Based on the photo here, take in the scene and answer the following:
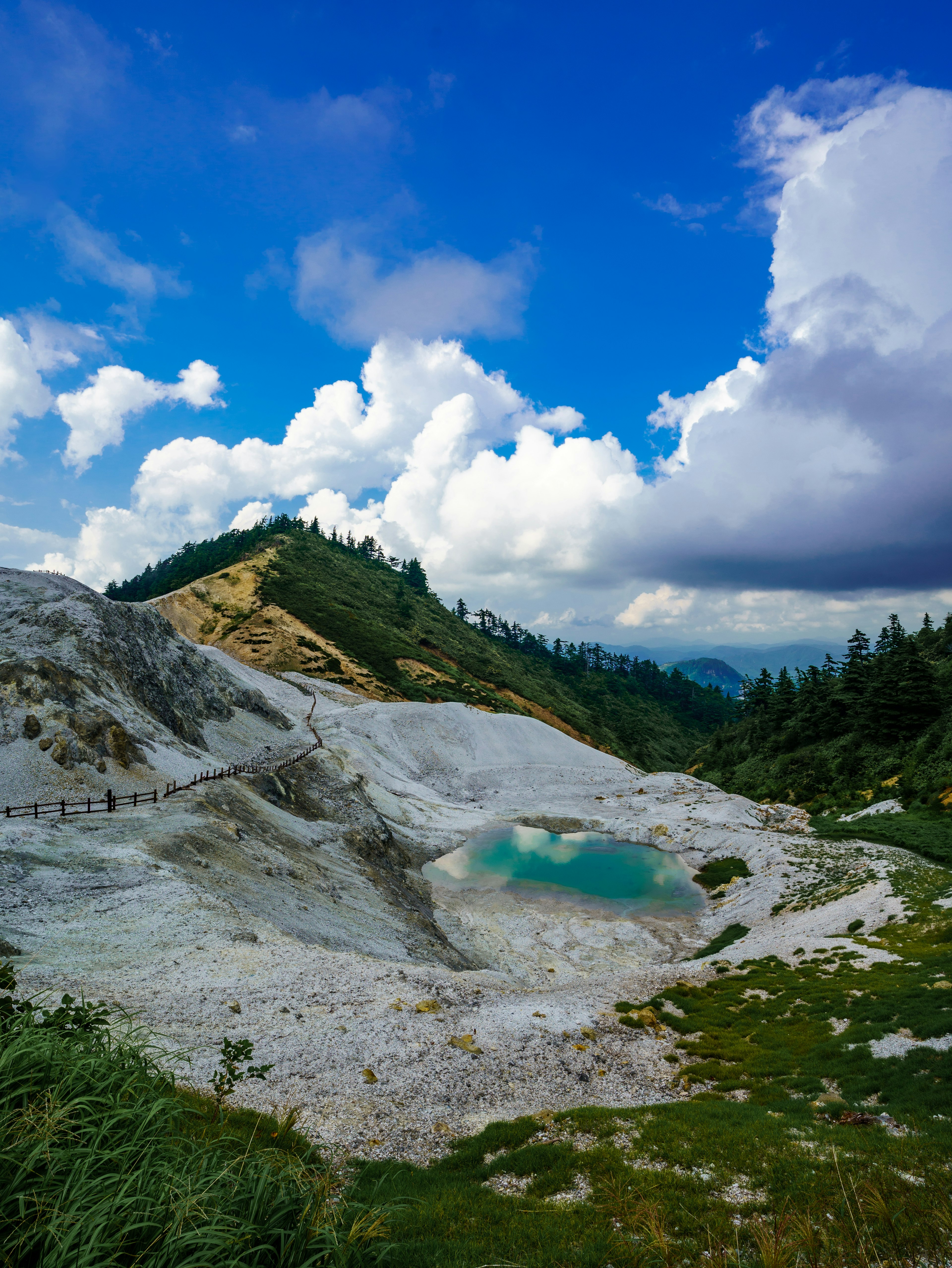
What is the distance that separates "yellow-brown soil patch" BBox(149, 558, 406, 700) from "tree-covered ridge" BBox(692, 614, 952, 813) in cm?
6939

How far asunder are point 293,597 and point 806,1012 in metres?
134

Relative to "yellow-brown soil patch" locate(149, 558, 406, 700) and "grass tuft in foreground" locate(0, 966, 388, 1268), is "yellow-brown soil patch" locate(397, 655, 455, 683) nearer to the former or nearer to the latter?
"yellow-brown soil patch" locate(149, 558, 406, 700)

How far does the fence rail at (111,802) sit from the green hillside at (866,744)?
48.6 metres

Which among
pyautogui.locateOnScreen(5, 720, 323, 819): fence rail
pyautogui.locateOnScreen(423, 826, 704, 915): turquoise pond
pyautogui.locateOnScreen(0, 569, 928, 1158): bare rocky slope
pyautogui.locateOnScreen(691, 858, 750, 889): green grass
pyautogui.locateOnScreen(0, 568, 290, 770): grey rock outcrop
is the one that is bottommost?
pyautogui.locateOnScreen(423, 826, 704, 915): turquoise pond

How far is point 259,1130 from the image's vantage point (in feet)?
37.6

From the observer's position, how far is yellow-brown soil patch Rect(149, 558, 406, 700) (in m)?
113

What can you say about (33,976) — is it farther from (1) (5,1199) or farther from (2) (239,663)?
(2) (239,663)

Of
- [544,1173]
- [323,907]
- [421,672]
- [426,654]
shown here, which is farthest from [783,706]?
[544,1173]

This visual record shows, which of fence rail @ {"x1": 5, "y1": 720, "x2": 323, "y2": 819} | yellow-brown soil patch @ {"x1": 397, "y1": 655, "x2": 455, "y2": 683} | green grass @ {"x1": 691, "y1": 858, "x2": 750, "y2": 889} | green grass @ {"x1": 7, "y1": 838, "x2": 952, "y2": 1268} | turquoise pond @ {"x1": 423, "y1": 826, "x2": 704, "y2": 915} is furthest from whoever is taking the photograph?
yellow-brown soil patch @ {"x1": 397, "y1": 655, "x2": 455, "y2": 683}

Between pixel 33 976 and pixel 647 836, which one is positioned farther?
pixel 647 836

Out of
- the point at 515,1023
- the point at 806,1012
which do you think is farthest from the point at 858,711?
the point at 515,1023

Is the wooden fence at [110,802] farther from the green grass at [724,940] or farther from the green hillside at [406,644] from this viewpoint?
the green hillside at [406,644]

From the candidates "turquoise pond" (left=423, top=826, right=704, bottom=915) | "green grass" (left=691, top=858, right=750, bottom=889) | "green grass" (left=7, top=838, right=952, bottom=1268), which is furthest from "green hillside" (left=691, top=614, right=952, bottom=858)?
"green grass" (left=7, top=838, right=952, bottom=1268)

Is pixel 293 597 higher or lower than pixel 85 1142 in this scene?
higher
